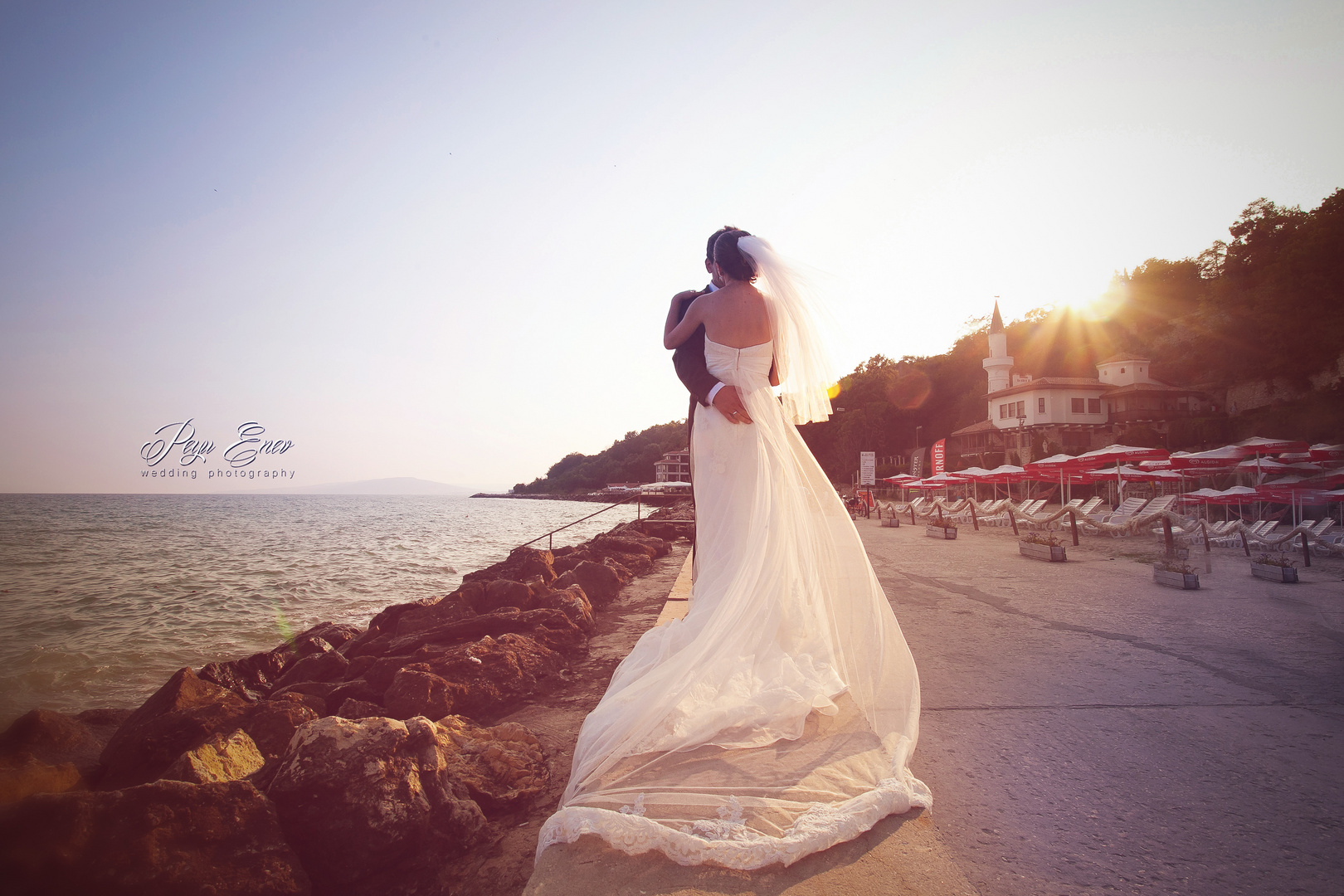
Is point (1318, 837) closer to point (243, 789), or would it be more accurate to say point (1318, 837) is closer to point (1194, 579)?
point (243, 789)

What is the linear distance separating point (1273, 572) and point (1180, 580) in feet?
4.96

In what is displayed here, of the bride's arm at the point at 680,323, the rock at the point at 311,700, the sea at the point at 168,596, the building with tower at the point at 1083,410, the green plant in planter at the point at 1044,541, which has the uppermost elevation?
the building with tower at the point at 1083,410

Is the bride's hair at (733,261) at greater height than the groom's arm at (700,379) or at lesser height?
greater

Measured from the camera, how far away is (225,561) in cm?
1936

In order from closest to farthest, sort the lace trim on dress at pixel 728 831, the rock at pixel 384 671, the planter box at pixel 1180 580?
1. the lace trim on dress at pixel 728 831
2. the rock at pixel 384 671
3. the planter box at pixel 1180 580

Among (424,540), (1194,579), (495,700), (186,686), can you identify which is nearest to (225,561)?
(424,540)

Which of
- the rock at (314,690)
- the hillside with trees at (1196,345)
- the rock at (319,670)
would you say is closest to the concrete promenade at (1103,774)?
the rock at (314,690)

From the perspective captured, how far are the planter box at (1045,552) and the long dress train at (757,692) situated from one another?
773cm

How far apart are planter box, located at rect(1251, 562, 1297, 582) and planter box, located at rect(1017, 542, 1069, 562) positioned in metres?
2.11

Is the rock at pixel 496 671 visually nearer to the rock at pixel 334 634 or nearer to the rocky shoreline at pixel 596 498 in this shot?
the rock at pixel 334 634

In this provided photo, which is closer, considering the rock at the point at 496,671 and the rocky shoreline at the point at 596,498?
the rock at the point at 496,671

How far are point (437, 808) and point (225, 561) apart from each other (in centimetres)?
2166

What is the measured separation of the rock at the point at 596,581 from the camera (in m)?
8.38

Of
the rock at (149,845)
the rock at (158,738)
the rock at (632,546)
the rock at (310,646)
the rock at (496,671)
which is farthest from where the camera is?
the rock at (632,546)
